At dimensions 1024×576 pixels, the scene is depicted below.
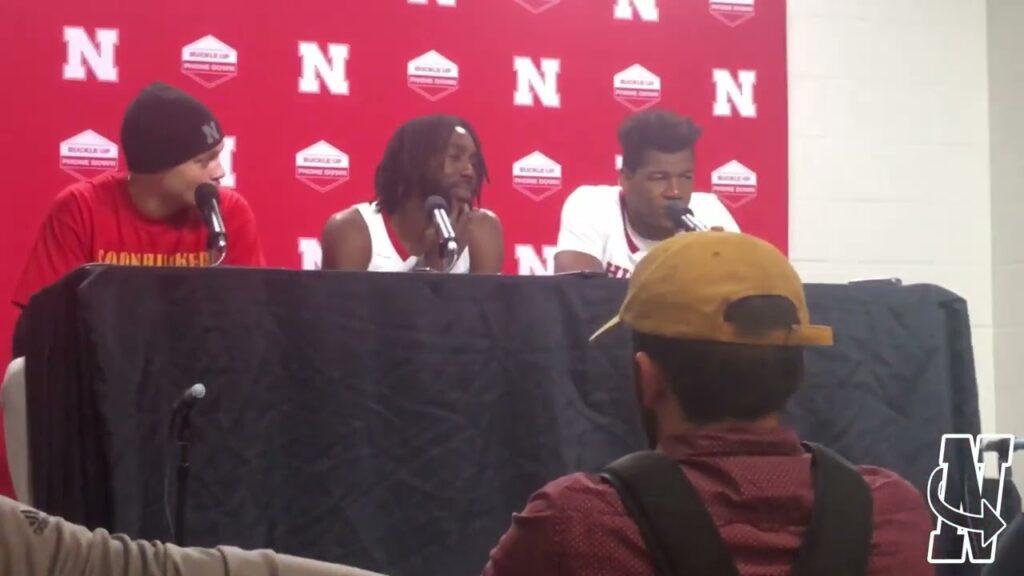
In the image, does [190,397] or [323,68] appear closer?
[190,397]

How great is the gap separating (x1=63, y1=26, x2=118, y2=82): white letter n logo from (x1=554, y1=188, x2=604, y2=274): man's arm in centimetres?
133

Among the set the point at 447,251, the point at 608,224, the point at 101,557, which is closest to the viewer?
the point at 101,557

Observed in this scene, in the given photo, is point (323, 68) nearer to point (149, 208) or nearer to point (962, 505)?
point (149, 208)

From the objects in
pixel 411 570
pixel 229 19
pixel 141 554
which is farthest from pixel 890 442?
pixel 229 19

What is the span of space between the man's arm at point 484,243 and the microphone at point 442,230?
59 centimetres

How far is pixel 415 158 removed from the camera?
10.1 feet

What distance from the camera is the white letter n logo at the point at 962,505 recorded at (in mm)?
1997

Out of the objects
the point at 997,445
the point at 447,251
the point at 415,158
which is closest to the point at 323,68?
the point at 415,158

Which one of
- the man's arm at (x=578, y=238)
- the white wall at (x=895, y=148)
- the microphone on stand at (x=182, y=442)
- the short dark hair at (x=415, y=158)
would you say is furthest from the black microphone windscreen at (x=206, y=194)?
the white wall at (x=895, y=148)

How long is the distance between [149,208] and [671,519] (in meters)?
1.95

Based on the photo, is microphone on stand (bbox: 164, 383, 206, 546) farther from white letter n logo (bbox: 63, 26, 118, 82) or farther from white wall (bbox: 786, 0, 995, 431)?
white wall (bbox: 786, 0, 995, 431)

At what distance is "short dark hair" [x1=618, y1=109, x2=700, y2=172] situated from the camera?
3.41 meters

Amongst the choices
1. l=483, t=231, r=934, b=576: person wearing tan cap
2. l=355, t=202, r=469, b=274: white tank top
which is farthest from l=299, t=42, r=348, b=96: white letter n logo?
l=483, t=231, r=934, b=576: person wearing tan cap

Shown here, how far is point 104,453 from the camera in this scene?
63.1 inches
